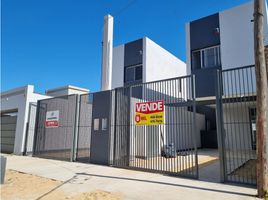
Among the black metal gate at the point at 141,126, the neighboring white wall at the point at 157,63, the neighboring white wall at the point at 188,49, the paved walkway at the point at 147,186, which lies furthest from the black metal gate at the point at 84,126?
the neighboring white wall at the point at 188,49

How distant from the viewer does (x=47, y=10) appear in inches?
436

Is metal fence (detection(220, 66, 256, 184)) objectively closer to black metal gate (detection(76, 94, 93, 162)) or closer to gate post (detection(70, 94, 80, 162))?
black metal gate (detection(76, 94, 93, 162))

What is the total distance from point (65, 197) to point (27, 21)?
32.6ft

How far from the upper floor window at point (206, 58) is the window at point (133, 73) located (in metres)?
4.29

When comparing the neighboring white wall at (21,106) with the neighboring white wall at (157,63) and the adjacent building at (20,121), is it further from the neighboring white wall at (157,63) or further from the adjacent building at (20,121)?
the neighboring white wall at (157,63)

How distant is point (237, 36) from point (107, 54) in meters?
7.98

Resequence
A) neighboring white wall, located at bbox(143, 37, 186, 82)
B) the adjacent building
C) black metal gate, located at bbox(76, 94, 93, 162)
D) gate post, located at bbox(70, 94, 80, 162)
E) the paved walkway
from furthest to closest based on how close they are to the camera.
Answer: neighboring white wall, located at bbox(143, 37, 186, 82) < the adjacent building < black metal gate, located at bbox(76, 94, 93, 162) < gate post, located at bbox(70, 94, 80, 162) < the paved walkway

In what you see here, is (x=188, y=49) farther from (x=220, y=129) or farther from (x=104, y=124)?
(x=220, y=129)

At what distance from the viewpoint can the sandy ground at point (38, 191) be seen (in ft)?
17.2

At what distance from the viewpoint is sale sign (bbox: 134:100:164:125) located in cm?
857

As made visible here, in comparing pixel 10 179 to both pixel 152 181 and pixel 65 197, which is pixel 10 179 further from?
pixel 152 181

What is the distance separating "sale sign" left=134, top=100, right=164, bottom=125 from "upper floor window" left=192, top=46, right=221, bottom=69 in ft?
23.1

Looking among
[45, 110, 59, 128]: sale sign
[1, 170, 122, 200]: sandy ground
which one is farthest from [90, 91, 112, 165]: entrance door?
[1, 170, 122, 200]: sandy ground

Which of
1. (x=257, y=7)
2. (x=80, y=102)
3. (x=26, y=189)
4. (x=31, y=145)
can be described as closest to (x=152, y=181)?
(x=26, y=189)
